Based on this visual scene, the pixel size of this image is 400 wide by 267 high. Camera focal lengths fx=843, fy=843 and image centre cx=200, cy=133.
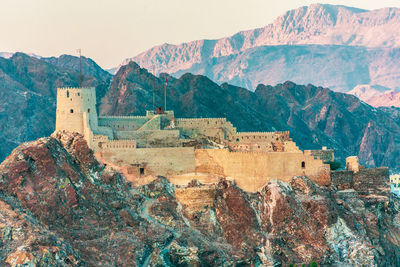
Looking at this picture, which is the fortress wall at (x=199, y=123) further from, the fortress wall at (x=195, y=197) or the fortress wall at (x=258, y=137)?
the fortress wall at (x=195, y=197)

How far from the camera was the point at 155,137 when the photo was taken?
180125mm

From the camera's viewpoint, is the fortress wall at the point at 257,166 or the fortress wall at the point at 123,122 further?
the fortress wall at the point at 123,122

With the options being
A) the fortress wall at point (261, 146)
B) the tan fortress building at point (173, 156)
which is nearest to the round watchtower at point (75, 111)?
the tan fortress building at point (173, 156)

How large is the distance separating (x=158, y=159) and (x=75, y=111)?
20.6 m

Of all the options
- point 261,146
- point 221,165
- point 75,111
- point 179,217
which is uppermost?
point 75,111

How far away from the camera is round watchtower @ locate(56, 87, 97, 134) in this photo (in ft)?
574

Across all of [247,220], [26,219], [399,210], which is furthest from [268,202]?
[26,219]

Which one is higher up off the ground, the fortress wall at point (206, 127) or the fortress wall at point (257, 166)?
the fortress wall at point (206, 127)

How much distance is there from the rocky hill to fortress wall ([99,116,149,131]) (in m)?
13.9

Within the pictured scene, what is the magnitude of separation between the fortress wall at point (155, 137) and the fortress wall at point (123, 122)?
4823mm

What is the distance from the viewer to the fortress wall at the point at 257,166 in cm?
17188

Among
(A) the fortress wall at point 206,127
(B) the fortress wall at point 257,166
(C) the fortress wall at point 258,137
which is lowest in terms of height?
(B) the fortress wall at point 257,166

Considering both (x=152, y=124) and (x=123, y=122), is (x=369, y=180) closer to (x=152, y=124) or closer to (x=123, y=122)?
(x=152, y=124)

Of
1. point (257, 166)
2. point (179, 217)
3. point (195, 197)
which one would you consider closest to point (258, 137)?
point (257, 166)
